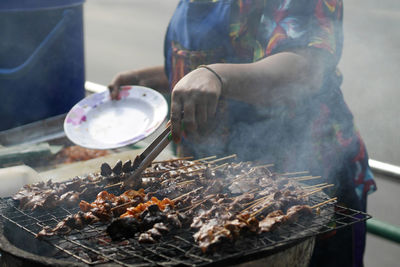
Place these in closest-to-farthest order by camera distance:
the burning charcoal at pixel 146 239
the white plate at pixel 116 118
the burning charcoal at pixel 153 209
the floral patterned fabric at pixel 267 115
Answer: the burning charcoal at pixel 146 239 < the burning charcoal at pixel 153 209 < the floral patterned fabric at pixel 267 115 < the white plate at pixel 116 118

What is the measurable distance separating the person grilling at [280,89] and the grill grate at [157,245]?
846mm

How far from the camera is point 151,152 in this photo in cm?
278

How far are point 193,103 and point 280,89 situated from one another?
79 cm

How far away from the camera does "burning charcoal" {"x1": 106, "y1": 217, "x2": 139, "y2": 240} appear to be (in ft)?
7.54

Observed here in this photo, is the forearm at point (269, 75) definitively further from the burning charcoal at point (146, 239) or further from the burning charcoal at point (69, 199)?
the burning charcoal at point (69, 199)

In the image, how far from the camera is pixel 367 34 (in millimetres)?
9992

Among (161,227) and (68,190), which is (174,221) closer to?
(161,227)

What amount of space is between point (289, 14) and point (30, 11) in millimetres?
2649

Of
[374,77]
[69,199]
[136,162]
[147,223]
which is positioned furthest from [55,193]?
[374,77]

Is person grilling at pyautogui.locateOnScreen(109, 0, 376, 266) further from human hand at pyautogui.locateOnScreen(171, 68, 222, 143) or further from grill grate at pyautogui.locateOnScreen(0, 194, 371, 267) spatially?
grill grate at pyautogui.locateOnScreen(0, 194, 371, 267)

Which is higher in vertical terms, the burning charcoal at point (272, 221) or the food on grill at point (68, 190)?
the burning charcoal at point (272, 221)

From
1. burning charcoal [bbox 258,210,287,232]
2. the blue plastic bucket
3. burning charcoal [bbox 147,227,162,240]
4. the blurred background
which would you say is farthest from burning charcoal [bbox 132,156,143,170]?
the blurred background

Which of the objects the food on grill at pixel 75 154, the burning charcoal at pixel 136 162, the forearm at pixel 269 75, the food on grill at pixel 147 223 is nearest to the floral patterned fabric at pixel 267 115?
the forearm at pixel 269 75

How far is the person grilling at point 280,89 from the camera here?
2939mm
